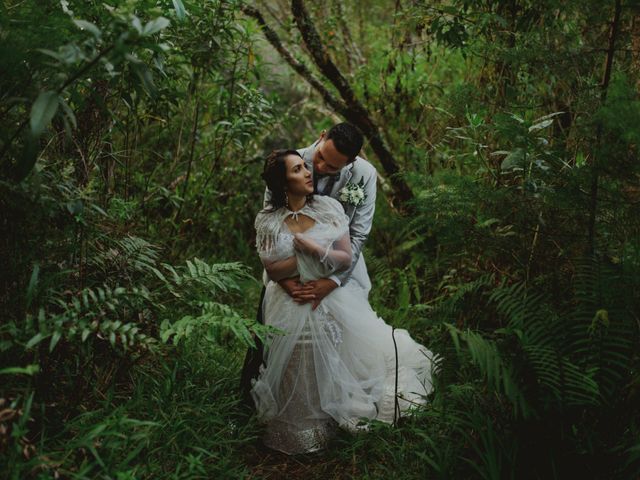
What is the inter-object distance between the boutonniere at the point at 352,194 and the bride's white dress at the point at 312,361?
0.25 meters

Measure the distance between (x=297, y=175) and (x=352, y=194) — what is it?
57 centimetres

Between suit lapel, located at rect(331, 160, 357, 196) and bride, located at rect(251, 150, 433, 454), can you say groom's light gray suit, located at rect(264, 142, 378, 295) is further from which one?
bride, located at rect(251, 150, 433, 454)

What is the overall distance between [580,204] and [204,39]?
3.01m

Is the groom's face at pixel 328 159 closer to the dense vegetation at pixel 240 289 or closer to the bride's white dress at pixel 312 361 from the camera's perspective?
the bride's white dress at pixel 312 361

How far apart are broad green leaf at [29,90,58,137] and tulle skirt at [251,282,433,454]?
1.80 metres

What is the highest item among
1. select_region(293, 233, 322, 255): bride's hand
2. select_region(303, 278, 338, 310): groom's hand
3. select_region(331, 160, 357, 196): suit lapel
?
select_region(331, 160, 357, 196): suit lapel

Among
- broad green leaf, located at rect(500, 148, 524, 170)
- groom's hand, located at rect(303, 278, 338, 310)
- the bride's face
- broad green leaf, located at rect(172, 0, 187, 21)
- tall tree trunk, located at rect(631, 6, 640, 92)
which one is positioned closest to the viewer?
broad green leaf, located at rect(172, 0, 187, 21)

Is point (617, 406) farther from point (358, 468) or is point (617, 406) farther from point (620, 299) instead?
point (358, 468)

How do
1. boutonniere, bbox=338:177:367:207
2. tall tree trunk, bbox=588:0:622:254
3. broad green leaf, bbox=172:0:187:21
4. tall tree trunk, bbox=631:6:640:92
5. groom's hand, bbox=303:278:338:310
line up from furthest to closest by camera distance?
boutonniere, bbox=338:177:367:207 → groom's hand, bbox=303:278:338:310 → tall tree trunk, bbox=631:6:640:92 → broad green leaf, bbox=172:0:187:21 → tall tree trunk, bbox=588:0:622:254

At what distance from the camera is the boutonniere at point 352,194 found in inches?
153

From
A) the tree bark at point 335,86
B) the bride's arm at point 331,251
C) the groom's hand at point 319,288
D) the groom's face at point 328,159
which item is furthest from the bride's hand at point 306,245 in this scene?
the tree bark at point 335,86

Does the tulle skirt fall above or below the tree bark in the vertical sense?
below

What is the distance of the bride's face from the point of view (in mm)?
3416

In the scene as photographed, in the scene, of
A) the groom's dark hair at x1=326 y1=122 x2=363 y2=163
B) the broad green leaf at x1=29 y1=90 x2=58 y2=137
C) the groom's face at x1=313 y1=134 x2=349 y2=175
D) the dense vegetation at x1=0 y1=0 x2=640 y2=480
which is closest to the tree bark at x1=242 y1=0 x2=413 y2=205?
the dense vegetation at x1=0 y1=0 x2=640 y2=480
